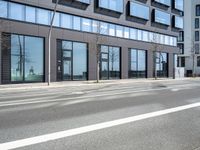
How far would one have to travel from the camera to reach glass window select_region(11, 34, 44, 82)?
32094 mm

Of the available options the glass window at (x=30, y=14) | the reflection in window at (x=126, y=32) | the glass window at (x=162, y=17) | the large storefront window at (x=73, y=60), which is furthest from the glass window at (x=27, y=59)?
the glass window at (x=162, y=17)

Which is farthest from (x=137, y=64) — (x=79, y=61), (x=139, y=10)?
(x=79, y=61)

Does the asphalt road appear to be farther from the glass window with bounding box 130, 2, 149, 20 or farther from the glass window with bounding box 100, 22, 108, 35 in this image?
the glass window with bounding box 130, 2, 149, 20

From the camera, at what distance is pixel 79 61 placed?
39500mm

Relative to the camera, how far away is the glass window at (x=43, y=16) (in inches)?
1362

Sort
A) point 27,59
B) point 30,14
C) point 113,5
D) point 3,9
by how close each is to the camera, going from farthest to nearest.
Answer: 1. point 113,5
2. point 30,14
3. point 27,59
4. point 3,9

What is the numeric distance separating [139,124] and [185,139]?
1971 millimetres

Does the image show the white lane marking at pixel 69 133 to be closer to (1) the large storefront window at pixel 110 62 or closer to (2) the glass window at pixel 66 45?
(2) the glass window at pixel 66 45

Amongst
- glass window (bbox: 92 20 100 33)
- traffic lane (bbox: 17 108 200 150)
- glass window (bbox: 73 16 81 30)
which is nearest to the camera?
traffic lane (bbox: 17 108 200 150)

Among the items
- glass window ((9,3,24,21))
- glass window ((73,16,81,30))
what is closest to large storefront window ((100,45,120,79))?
glass window ((73,16,81,30))

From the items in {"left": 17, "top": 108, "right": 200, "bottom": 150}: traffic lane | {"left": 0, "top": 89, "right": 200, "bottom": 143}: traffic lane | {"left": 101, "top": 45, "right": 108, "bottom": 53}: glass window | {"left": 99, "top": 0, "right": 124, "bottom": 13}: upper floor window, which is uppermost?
{"left": 99, "top": 0, "right": 124, "bottom": 13}: upper floor window

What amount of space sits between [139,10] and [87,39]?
12.5 metres

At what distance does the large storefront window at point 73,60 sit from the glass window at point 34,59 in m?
2.85

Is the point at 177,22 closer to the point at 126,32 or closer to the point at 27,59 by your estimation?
the point at 126,32
